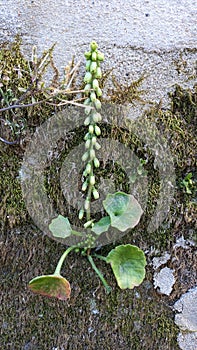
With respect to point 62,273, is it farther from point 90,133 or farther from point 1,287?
point 90,133

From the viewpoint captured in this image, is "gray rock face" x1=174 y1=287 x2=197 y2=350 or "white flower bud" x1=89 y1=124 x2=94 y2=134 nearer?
"white flower bud" x1=89 y1=124 x2=94 y2=134

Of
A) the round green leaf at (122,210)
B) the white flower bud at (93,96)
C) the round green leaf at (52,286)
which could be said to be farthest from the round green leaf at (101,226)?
the white flower bud at (93,96)

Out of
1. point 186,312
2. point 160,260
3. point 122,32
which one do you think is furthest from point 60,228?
point 122,32

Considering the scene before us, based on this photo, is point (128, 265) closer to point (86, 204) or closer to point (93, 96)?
point (86, 204)

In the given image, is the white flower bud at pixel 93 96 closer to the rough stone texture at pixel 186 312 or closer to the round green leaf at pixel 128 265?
the round green leaf at pixel 128 265

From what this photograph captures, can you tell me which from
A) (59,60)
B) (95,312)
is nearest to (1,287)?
(95,312)

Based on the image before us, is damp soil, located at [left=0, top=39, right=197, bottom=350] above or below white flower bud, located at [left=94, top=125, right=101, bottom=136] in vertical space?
below

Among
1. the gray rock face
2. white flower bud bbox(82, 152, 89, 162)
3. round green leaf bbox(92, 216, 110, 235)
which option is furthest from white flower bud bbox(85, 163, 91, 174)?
the gray rock face

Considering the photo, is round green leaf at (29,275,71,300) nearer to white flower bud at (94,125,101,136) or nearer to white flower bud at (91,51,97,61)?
white flower bud at (94,125,101,136)
